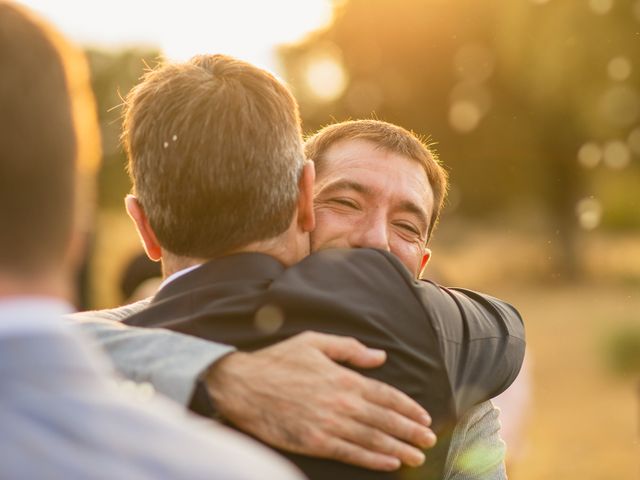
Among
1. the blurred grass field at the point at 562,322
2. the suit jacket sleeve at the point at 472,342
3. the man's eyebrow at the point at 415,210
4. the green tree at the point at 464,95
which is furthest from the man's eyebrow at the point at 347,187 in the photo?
the green tree at the point at 464,95

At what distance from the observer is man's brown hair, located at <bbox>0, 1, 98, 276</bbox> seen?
1231 millimetres

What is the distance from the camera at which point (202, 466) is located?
1140mm

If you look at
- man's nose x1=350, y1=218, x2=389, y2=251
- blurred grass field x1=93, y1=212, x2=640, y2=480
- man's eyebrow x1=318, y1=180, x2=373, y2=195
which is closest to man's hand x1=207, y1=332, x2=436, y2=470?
man's nose x1=350, y1=218, x2=389, y2=251

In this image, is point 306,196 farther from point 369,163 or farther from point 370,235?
point 369,163

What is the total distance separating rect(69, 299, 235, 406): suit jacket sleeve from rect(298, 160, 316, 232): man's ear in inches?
17.4

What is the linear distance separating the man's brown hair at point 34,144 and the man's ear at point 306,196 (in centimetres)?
113

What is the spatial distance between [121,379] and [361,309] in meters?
0.55

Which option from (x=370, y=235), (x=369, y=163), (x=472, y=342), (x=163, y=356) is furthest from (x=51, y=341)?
(x=369, y=163)

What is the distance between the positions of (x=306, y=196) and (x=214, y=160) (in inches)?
11.5

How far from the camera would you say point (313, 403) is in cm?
216

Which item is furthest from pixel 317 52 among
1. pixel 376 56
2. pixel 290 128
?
pixel 290 128

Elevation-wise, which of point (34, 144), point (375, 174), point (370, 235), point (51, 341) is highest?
point (375, 174)

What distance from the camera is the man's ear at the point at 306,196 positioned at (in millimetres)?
2432

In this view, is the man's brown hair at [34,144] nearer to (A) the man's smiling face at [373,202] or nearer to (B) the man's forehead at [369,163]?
(A) the man's smiling face at [373,202]
